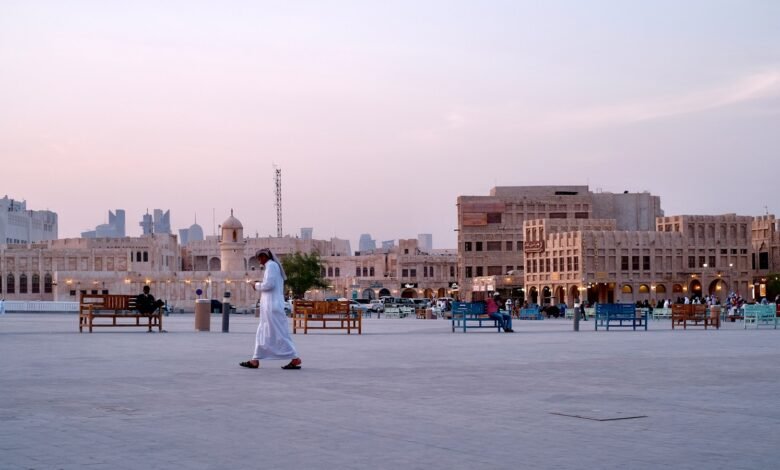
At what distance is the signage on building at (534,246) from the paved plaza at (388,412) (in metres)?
79.1

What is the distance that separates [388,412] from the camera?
1026cm

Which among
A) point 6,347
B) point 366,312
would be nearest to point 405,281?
point 366,312

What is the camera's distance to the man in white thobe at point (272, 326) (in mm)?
16172

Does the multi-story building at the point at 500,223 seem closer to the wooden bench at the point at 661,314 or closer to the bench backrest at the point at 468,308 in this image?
the wooden bench at the point at 661,314

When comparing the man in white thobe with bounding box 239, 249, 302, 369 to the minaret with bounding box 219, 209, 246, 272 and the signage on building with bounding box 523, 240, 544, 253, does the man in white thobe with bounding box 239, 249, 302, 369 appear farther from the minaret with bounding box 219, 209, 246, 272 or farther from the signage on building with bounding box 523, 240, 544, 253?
the minaret with bounding box 219, 209, 246, 272

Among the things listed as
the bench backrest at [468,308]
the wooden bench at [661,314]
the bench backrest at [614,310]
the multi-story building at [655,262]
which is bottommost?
the wooden bench at [661,314]

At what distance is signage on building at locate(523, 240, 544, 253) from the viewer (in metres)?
97.4

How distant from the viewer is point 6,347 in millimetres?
21125

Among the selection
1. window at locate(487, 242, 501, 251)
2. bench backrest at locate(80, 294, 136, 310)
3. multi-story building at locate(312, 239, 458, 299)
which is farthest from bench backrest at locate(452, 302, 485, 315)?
multi-story building at locate(312, 239, 458, 299)

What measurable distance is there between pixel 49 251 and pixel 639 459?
125 m

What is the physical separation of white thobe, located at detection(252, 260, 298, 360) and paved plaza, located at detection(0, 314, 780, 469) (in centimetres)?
36

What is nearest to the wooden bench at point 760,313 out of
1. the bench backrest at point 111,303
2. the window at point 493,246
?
the bench backrest at point 111,303

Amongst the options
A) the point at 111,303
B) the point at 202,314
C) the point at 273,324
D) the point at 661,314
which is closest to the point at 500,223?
the point at 661,314

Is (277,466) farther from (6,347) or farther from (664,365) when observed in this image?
(6,347)
